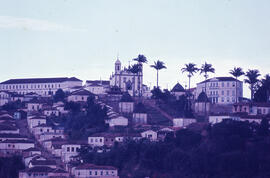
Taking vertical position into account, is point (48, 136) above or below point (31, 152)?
above

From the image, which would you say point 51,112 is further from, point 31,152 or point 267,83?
point 267,83

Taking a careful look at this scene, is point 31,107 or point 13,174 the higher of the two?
point 31,107

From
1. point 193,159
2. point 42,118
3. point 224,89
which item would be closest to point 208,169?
point 193,159

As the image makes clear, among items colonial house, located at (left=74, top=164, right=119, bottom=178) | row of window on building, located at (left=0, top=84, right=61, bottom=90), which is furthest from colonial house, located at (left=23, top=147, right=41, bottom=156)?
row of window on building, located at (left=0, top=84, right=61, bottom=90)

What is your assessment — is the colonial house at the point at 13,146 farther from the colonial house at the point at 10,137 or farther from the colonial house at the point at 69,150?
the colonial house at the point at 69,150


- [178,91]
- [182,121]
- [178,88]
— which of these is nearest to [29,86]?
[178,88]

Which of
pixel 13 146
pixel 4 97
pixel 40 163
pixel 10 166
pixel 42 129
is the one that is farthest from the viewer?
pixel 4 97

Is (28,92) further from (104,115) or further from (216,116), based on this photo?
(216,116)
